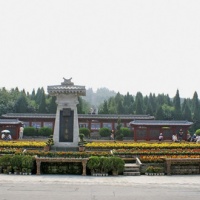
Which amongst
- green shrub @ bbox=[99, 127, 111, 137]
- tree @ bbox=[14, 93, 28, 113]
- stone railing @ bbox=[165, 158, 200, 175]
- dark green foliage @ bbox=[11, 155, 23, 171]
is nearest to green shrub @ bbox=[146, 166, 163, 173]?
stone railing @ bbox=[165, 158, 200, 175]

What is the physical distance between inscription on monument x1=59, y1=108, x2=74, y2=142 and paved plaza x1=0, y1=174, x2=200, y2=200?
9332 millimetres

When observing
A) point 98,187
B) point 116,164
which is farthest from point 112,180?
point 98,187

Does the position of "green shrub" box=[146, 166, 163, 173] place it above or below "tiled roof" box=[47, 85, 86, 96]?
below

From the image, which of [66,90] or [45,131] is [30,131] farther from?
[66,90]

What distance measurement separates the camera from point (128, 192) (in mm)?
12336

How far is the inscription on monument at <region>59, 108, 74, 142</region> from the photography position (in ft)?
84.0

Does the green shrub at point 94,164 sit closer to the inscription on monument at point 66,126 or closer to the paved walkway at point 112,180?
the paved walkway at point 112,180

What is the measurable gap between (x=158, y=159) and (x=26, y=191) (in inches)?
330

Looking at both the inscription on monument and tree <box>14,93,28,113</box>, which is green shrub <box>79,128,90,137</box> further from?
the inscription on monument

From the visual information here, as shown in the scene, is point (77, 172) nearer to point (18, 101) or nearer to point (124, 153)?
point (124, 153)

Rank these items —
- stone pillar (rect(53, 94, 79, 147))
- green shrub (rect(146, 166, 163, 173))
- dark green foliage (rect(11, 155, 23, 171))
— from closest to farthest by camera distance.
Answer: dark green foliage (rect(11, 155, 23, 171))
green shrub (rect(146, 166, 163, 173))
stone pillar (rect(53, 94, 79, 147))

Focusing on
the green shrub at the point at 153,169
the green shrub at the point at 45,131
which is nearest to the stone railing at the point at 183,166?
the green shrub at the point at 153,169

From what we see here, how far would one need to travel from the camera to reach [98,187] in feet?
43.7

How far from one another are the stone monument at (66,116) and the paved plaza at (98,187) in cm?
929
